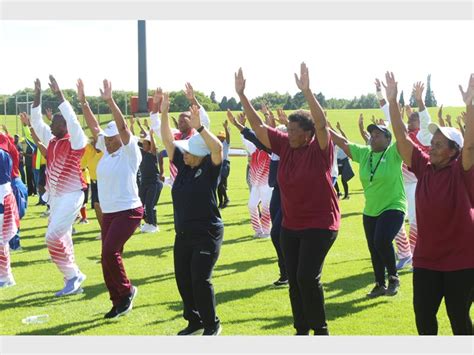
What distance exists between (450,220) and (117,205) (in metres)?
3.86

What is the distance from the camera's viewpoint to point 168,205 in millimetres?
20719

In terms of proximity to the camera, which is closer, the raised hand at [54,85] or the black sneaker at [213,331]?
the black sneaker at [213,331]

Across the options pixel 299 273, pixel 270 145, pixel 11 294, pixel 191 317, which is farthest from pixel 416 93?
pixel 11 294

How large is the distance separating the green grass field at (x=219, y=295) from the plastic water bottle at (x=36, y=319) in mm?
70

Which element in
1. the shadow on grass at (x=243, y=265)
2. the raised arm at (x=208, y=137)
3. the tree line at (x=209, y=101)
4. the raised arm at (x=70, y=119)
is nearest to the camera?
the raised arm at (x=208, y=137)

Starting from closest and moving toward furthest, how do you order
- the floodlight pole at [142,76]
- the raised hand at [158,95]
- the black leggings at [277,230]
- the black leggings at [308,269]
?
1. the black leggings at [308,269]
2. the raised hand at [158,95]
3. the black leggings at [277,230]
4. the floodlight pole at [142,76]

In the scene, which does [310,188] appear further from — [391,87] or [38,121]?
[38,121]

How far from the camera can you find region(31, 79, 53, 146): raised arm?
8.74m

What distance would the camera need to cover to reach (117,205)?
25.1 ft

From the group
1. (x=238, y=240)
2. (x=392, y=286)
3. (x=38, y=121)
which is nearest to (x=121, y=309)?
(x=38, y=121)

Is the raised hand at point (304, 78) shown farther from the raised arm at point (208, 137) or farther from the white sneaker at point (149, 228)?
the white sneaker at point (149, 228)

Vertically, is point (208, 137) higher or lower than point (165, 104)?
lower

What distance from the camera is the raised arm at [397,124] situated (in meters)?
5.42

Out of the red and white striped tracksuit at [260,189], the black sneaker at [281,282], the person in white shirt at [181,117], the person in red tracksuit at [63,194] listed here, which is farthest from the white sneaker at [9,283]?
the red and white striped tracksuit at [260,189]
